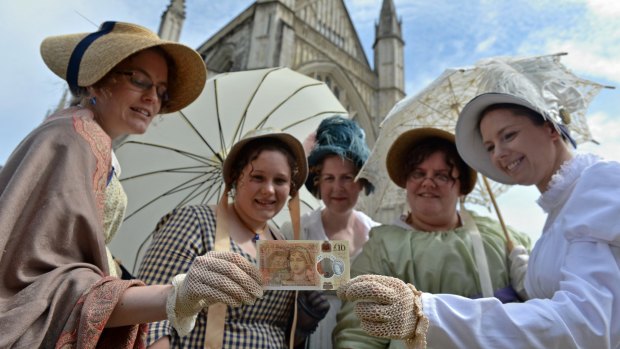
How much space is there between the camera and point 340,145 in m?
2.40

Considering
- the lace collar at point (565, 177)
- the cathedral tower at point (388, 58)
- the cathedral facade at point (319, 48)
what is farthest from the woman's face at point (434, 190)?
the cathedral tower at point (388, 58)

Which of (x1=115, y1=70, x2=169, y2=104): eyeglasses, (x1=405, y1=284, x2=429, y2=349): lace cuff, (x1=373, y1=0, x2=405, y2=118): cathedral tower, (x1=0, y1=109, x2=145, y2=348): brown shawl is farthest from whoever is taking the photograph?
(x1=373, y1=0, x2=405, y2=118): cathedral tower

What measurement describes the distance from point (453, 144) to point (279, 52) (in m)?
10.0

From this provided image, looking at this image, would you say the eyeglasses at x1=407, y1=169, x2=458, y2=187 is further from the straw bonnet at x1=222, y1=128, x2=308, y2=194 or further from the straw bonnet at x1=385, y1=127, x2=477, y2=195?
the straw bonnet at x1=222, y1=128, x2=308, y2=194

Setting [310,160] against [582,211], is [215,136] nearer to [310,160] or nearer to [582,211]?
[310,160]

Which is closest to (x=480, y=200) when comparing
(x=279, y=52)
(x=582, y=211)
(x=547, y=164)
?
(x=547, y=164)

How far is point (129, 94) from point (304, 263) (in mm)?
995

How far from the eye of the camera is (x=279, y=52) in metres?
11.2

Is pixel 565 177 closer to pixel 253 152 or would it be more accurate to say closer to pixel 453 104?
pixel 453 104

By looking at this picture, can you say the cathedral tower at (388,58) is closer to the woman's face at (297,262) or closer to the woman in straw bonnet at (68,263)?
the woman's face at (297,262)

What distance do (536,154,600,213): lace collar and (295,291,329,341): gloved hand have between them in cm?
106

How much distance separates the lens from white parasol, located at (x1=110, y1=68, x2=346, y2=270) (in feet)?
9.64

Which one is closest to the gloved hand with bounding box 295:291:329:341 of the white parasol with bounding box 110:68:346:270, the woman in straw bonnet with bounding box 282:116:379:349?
the woman in straw bonnet with bounding box 282:116:379:349

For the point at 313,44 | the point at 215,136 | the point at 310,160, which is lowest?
the point at 310,160
